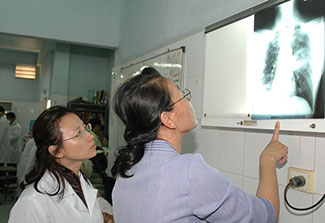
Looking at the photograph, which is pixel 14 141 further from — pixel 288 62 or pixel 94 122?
pixel 288 62

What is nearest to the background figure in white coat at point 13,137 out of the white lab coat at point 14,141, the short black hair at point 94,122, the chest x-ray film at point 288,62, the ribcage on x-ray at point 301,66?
the white lab coat at point 14,141

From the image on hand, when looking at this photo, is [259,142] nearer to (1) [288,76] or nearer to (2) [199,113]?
(1) [288,76]

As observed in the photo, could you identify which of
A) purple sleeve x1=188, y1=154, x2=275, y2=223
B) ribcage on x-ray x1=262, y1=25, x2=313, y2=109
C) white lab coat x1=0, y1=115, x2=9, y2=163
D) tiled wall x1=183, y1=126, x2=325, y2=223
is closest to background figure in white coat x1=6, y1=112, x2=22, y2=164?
white lab coat x1=0, y1=115, x2=9, y2=163

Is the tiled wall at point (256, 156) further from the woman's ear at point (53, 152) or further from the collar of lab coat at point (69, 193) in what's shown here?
the woman's ear at point (53, 152)

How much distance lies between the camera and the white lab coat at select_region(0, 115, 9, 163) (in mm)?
5150

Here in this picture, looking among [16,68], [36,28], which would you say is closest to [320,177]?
[36,28]

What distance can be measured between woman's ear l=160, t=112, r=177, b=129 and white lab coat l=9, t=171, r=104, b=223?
67 centimetres

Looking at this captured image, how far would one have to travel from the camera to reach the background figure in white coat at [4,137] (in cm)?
515

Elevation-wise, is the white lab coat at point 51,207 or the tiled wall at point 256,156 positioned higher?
Result: the tiled wall at point 256,156

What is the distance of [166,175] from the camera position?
880mm

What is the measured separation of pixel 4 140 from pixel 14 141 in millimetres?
557

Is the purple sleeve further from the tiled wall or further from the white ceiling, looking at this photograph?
the white ceiling

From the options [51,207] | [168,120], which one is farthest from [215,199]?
[51,207]

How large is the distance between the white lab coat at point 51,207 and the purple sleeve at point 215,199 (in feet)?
2.34
